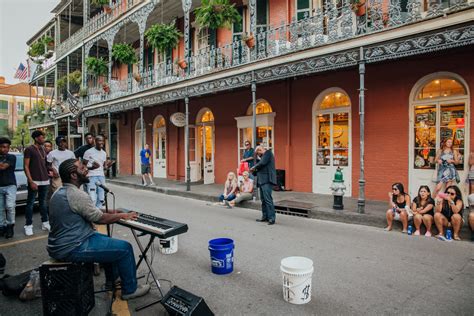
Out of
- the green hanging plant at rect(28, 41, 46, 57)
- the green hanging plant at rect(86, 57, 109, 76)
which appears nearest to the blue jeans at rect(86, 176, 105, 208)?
the green hanging plant at rect(86, 57, 109, 76)

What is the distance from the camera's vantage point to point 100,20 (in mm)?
18188

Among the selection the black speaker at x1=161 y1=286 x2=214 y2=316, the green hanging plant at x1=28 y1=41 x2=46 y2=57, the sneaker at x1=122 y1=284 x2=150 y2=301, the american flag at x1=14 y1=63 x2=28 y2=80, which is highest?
the green hanging plant at x1=28 y1=41 x2=46 y2=57

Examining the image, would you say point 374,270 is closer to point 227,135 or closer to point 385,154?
point 385,154

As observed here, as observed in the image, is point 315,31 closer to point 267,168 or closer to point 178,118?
point 267,168

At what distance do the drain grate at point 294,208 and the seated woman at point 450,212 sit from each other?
113 inches

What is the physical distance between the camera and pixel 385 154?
29.3ft

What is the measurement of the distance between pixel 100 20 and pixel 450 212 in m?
19.3

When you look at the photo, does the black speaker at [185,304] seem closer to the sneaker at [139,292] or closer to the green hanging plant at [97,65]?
the sneaker at [139,292]

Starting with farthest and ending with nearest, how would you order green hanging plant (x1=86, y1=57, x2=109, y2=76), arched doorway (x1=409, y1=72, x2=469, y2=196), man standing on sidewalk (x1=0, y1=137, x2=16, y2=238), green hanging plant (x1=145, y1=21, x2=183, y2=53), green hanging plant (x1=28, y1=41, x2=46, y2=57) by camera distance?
1. green hanging plant (x1=28, y1=41, x2=46, y2=57)
2. green hanging plant (x1=86, y1=57, x2=109, y2=76)
3. green hanging plant (x1=145, y1=21, x2=183, y2=53)
4. arched doorway (x1=409, y1=72, x2=469, y2=196)
5. man standing on sidewalk (x1=0, y1=137, x2=16, y2=238)

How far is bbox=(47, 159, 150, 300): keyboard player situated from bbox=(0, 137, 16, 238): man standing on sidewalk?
3744 mm

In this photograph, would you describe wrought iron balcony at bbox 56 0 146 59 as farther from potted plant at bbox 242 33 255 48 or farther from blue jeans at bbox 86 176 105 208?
blue jeans at bbox 86 176 105 208

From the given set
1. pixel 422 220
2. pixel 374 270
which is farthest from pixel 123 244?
pixel 422 220

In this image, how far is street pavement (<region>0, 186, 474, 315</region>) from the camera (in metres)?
3.43

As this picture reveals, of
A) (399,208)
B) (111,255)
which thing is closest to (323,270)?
(111,255)
